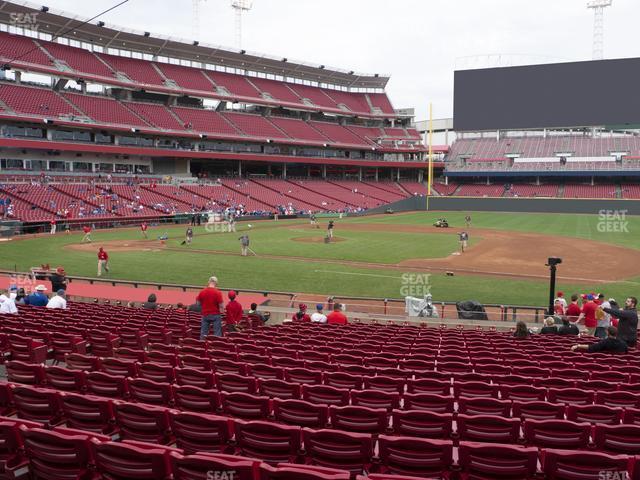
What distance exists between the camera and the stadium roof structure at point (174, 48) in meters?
58.3

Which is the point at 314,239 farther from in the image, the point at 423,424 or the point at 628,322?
the point at 423,424

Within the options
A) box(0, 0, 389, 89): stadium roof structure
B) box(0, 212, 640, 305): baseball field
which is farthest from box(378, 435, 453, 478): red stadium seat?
box(0, 0, 389, 89): stadium roof structure

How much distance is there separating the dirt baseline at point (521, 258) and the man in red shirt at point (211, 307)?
17785mm

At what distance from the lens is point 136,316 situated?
13.4m

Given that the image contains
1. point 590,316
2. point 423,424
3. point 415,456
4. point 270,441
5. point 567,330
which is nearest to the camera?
point 415,456

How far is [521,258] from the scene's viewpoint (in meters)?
31.5

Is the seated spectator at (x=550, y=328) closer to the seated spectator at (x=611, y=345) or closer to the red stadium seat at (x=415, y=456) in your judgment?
the seated spectator at (x=611, y=345)

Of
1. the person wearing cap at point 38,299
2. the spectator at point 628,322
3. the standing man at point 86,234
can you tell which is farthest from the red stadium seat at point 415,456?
the standing man at point 86,234

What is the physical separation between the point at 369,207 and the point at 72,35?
156 feet

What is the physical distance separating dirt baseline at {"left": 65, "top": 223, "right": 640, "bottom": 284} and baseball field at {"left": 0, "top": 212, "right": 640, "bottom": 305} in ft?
0.22

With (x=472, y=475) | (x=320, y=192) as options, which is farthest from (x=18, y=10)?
(x=472, y=475)

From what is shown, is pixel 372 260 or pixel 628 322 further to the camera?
pixel 372 260

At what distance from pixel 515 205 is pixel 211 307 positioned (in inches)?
2765

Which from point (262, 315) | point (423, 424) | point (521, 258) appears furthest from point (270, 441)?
point (521, 258)
